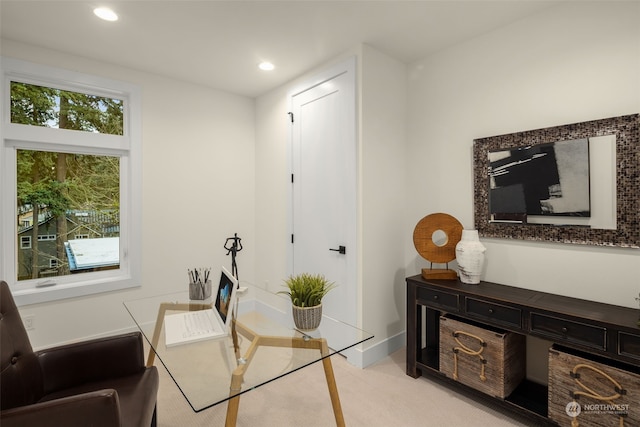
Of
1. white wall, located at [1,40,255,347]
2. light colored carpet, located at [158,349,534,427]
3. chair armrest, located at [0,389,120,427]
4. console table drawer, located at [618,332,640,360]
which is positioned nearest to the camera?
chair armrest, located at [0,389,120,427]

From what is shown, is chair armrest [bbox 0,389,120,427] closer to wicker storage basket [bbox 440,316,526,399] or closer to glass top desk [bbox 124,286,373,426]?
glass top desk [bbox 124,286,373,426]

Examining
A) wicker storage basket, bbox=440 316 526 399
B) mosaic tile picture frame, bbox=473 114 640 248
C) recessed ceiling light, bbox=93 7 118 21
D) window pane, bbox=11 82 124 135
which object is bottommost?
wicker storage basket, bbox=440 316 526 399

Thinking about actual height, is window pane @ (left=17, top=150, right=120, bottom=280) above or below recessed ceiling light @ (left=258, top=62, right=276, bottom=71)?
below

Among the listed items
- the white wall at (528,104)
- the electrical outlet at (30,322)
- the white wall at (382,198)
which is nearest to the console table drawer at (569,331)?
the white wall at (528,104)

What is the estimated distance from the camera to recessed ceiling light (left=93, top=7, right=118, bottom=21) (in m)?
2.21

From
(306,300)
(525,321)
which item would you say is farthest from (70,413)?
(525,321)

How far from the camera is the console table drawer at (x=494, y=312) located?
1.94 metres

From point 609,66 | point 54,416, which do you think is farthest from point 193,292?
point 609,66

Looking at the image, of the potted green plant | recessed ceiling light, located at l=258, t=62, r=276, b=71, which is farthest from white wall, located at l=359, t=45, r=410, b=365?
the potted green plant

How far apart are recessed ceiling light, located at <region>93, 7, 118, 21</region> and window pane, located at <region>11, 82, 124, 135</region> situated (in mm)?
1033

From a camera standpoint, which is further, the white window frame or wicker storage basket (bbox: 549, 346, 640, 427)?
the white window frame

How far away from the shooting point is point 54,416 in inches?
44.8

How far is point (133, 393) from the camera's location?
1.49m

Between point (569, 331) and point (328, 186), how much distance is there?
76.7 inches
